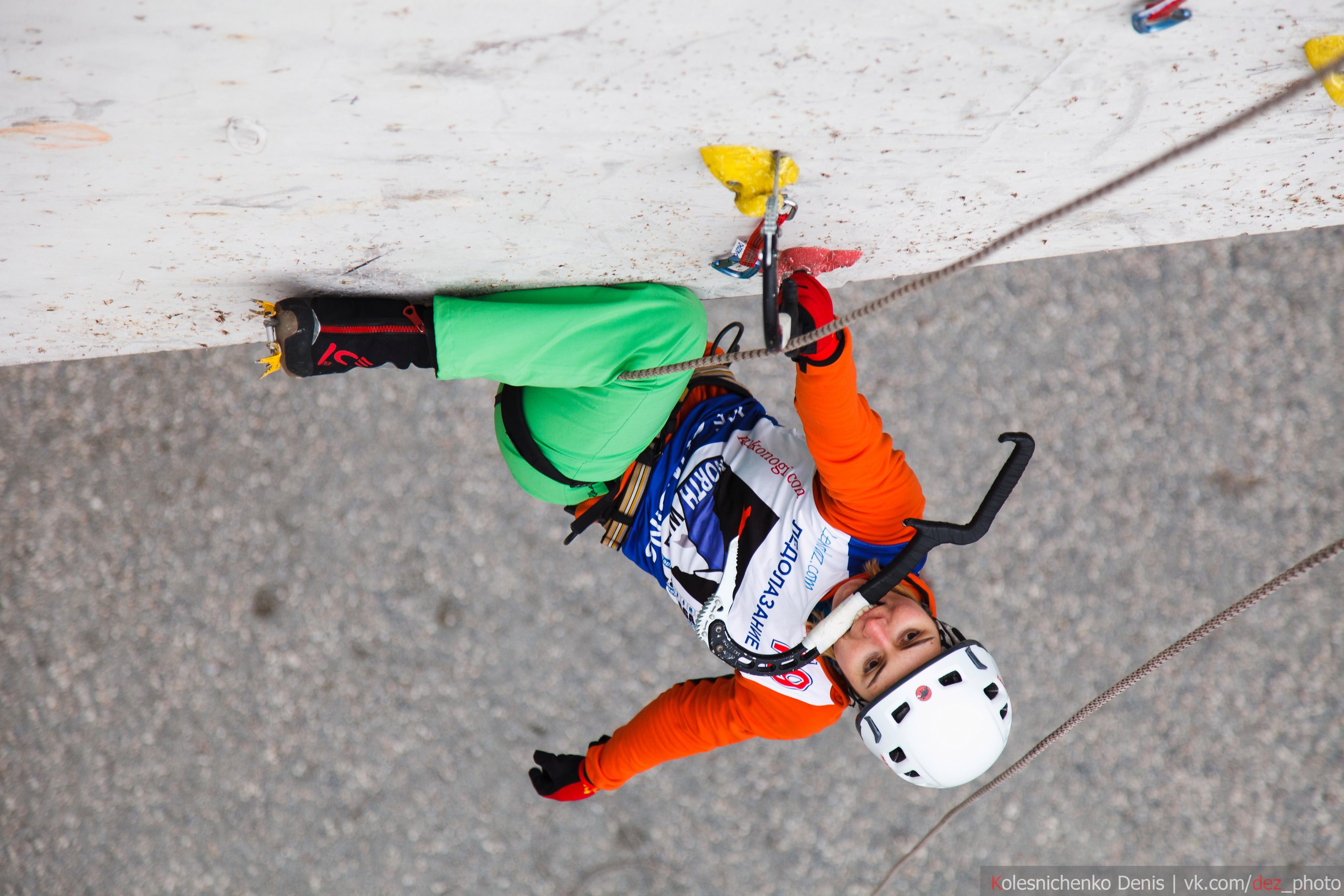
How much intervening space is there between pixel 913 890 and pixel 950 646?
1.37m

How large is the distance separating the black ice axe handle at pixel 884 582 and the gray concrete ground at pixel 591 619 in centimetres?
97

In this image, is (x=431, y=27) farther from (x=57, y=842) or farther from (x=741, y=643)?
(x=57, y=842)

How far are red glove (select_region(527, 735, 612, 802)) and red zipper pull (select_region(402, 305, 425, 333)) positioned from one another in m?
0.99

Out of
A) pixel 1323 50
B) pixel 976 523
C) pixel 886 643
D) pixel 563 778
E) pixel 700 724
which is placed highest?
pixel 1323 50

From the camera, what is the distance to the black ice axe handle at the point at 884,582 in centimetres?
118

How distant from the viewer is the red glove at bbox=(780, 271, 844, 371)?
107cm

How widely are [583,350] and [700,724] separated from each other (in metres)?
0.77

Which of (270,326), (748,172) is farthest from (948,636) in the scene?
(270,326)

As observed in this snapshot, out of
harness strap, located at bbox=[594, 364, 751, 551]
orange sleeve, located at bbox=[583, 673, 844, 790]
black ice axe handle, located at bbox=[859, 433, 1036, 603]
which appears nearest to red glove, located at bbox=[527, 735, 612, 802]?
orange sleeve, located at bbox=[583, 673, 844, 790]

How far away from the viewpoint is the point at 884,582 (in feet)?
4.09

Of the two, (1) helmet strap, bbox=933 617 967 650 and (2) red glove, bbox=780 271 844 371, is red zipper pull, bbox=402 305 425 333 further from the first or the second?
(1) helmet strap, bbox=933 617 967 650

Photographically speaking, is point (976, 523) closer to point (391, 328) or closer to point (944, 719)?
point (944, 719)

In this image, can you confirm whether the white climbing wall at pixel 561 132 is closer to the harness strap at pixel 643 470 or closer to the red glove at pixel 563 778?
the harness strap at pixel 643 470

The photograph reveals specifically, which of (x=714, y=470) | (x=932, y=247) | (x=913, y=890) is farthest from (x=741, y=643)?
(x=913, y=890)
